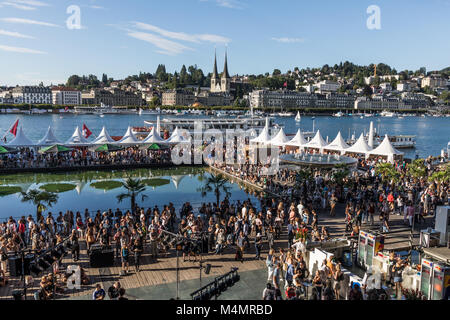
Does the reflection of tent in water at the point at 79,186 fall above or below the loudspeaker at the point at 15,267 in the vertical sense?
below

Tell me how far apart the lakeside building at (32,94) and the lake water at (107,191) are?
173 meters

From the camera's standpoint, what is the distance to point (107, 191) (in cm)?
2302

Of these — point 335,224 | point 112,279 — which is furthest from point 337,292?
point 335,224

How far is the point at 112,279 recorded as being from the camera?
947 cm

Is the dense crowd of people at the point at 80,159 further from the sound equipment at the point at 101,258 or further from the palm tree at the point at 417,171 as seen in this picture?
the sound equipment at the point at 101,258

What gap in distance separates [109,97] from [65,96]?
2130 centimetres

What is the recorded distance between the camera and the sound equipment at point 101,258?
33.2 feet

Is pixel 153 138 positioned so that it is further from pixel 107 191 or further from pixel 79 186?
pixel 107 191

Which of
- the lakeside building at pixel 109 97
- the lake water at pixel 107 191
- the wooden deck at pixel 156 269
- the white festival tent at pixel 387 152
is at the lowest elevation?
the lake water at pixel 107 191

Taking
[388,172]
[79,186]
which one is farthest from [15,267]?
[388,172]

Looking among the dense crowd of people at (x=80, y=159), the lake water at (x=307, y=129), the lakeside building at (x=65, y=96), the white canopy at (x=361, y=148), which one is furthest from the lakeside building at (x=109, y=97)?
the white canopy at (x=361, y=148)
